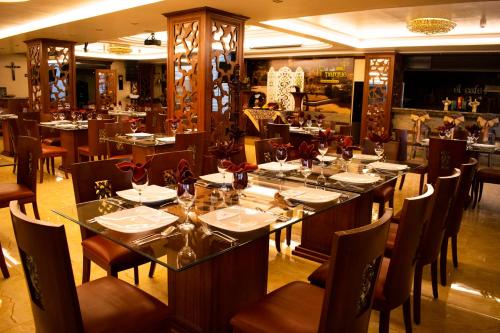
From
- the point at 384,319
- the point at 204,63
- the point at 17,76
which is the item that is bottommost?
the point at 384,319

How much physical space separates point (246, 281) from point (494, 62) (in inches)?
369

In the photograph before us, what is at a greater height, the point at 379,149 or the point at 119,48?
the point at 119,48

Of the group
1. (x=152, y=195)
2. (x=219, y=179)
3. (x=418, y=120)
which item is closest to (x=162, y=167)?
(x=219, y=179)

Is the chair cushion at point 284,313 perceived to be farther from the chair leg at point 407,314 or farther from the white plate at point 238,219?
the chair leg at point 407,314

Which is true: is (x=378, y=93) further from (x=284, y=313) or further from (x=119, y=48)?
(x=284, y=313)

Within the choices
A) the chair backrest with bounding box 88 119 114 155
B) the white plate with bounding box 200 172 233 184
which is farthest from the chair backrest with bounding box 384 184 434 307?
the chair backrest with bounding box 88 119 114 155

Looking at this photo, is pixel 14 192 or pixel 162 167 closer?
pixel 162 167

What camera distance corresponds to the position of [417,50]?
9.20m

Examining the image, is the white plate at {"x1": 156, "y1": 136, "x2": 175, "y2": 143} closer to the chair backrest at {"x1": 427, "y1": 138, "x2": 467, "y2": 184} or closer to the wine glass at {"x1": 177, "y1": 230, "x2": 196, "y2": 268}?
the chair backrest at {"x1": 427, "y1": 138, "x2": 467, "y2": 184}

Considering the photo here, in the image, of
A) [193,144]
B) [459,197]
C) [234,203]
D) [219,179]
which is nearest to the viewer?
[234,203]

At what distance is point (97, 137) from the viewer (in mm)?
5598

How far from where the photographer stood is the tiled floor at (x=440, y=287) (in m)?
2.54

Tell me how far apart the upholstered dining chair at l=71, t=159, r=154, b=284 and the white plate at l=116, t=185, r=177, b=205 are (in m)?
0.28

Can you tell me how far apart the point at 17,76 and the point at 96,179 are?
13.9m
